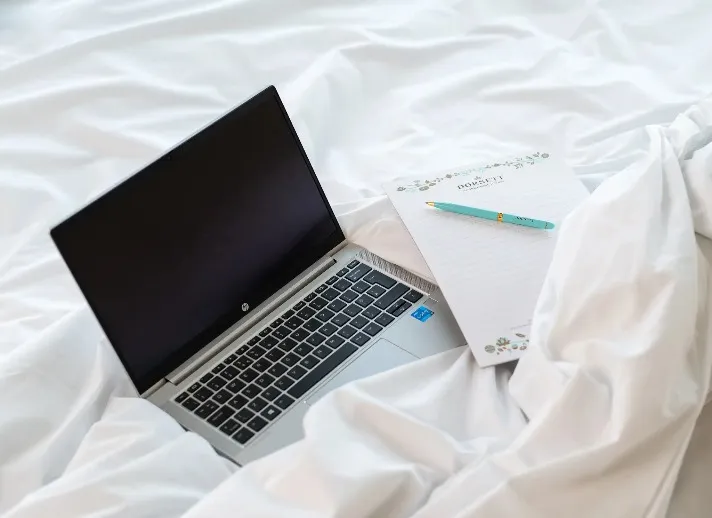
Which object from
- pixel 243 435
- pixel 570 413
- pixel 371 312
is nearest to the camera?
pixel 570 413

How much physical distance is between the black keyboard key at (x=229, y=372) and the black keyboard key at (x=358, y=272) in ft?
0.48

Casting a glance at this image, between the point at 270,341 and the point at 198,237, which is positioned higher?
the point at 198,237

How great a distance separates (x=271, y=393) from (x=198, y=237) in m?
0.15

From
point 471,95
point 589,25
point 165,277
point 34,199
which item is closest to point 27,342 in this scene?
point 165,277

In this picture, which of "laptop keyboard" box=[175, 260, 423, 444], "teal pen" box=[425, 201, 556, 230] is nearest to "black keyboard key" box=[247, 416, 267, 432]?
"laptop keyboard" box=[175, 260, 423, 444]

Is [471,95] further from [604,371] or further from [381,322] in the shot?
[604,371]

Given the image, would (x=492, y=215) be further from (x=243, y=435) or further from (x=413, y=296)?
(x=243, y=435)

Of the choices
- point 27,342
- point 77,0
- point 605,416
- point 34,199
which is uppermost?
point 77,0

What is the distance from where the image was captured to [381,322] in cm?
79

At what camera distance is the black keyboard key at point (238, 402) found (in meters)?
0.72

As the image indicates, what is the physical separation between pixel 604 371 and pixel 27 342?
487 millimetres

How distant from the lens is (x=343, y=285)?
833 mm

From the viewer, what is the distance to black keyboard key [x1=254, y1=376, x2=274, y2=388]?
738 mm

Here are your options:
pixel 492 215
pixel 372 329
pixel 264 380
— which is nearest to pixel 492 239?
pixel 492 215
